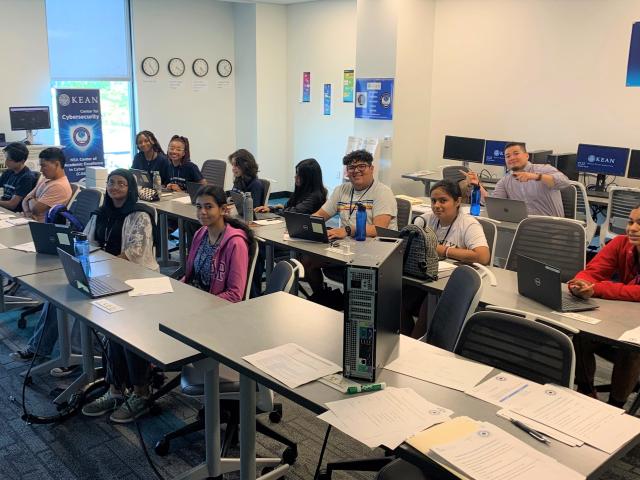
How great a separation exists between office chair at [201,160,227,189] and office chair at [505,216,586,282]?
385 cm

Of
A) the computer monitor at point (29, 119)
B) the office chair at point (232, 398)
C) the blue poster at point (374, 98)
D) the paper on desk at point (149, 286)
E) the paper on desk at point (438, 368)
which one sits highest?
the blue poster at point (374, 98)

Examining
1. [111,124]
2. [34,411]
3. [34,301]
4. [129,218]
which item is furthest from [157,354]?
[111,124]

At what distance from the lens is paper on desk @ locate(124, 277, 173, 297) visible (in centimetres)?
311

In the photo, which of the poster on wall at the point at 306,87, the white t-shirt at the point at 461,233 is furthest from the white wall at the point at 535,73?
the white t-shirt at the point at 461,233

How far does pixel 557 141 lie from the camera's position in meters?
7.18

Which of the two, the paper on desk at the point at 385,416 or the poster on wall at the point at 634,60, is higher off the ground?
the poster on wall at the point at 634,60

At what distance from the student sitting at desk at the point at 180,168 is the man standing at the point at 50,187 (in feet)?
4.52

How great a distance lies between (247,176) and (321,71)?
13.9 ft

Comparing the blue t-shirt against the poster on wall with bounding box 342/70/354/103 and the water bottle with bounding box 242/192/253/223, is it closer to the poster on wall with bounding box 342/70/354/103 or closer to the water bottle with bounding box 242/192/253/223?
the water bottle with bounding box 242/192/253/223

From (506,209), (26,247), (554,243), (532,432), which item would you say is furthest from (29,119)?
(532,432)

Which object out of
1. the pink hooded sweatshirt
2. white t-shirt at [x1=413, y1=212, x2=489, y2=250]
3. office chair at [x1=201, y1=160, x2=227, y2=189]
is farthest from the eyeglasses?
office chair at [x1=201, y1=160, x2=227, y2=189]

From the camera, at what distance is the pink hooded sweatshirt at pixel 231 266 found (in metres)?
3.24

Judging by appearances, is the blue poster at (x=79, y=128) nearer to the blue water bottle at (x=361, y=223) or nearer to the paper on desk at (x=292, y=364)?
the blue water bottle at (x=361, y=223)

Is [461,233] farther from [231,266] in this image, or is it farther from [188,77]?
[188,77]
